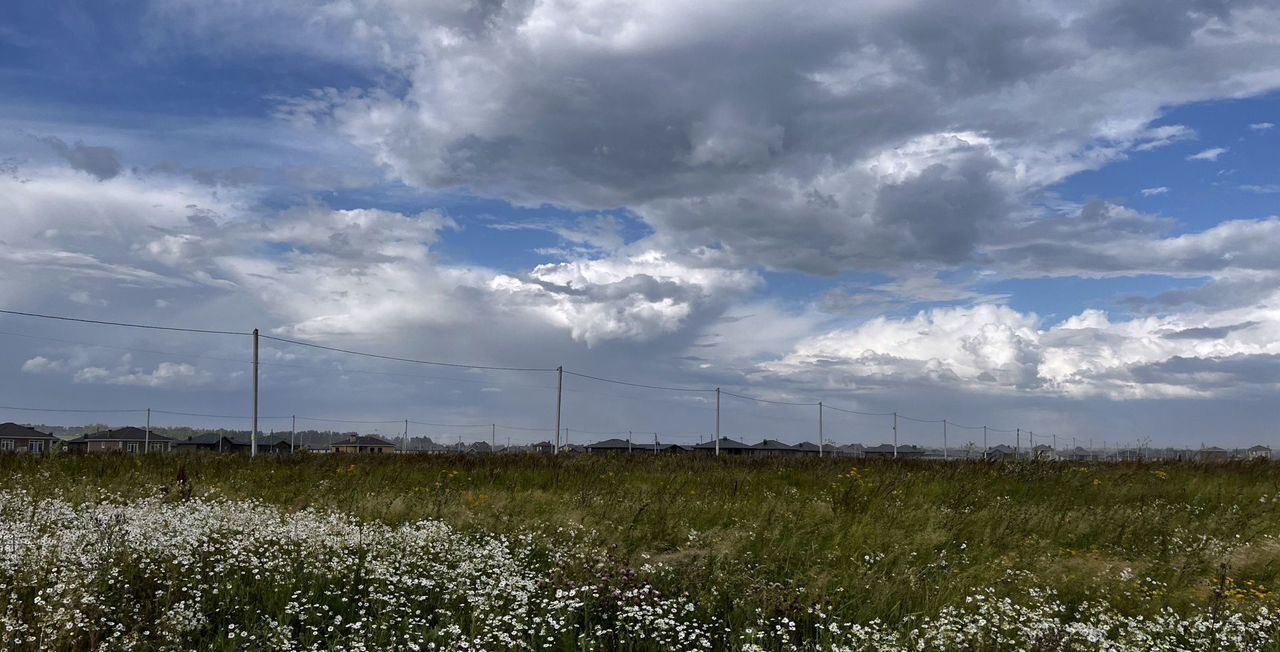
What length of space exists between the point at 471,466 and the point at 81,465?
23.8 feet

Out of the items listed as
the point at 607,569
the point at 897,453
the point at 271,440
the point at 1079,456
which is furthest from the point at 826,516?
the point at 271,440

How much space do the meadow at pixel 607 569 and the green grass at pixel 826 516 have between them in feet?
0.16

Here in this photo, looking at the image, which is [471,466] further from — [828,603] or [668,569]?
[828,603]

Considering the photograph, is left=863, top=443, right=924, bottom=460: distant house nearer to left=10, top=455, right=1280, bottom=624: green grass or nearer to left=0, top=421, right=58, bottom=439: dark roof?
left=10, top=455, right=1280, bottom=624: green grass

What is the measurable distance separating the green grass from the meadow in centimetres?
5

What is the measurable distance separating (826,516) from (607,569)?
4452mm

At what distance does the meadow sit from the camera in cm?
684

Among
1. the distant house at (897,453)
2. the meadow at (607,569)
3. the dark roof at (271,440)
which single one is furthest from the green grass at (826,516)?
the dark roof at (271,440)

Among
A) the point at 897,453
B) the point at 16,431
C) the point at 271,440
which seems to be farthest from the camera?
the point at 271,440

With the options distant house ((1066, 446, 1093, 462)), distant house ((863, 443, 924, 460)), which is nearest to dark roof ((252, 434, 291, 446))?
distant house ((863, 443, 924, 460))

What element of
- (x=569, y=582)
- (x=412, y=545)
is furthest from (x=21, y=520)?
(x=569, y=582)

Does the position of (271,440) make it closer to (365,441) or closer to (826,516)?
(365,441)

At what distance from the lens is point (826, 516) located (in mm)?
11578

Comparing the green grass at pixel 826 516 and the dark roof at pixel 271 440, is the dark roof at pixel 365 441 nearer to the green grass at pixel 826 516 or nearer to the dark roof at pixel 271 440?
the dark roof at pixel 271 440
